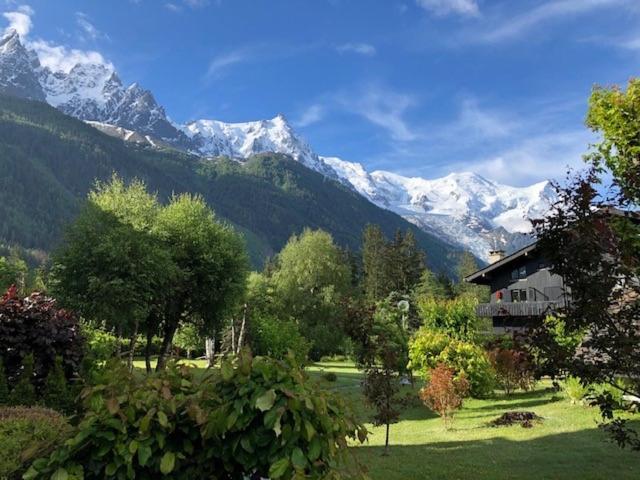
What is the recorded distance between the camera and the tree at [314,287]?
49594mm

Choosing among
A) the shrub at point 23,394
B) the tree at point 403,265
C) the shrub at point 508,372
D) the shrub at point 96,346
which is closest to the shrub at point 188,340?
the shrub at point 96,346

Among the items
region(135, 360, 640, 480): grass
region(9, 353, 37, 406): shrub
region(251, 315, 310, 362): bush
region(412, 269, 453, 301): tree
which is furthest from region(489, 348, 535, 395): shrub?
region(412, 269, 453, 301): tree

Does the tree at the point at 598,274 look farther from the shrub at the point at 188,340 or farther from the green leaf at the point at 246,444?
the shrub at the point at 188,340

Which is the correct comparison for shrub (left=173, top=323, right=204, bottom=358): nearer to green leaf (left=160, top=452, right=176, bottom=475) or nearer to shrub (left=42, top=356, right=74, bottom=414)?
shrub (left=42, top=356, right=74, bottom=414)

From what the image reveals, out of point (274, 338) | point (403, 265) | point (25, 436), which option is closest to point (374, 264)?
point (403, 265)

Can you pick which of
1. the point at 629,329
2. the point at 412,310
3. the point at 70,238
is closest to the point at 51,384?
the point at 629,329

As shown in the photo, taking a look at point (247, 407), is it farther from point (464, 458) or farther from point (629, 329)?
point (464, 458)

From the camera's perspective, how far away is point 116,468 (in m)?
3.18

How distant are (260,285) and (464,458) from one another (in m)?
40.6

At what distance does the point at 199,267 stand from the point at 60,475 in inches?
1029

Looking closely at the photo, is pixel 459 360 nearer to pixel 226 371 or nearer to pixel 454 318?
pixel 454 318

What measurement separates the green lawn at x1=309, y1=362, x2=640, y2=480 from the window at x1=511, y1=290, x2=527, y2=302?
20.0m

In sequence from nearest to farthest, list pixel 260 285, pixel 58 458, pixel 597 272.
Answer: pixel 58 458, pixel 597 272, pixel 260 285

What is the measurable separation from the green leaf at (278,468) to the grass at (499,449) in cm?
384
